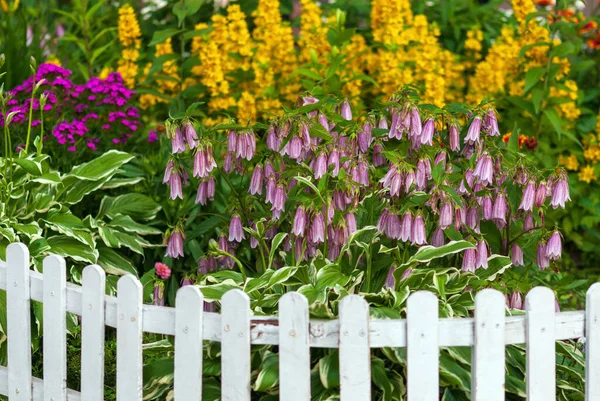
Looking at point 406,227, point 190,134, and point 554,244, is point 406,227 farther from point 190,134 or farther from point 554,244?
point 190,134

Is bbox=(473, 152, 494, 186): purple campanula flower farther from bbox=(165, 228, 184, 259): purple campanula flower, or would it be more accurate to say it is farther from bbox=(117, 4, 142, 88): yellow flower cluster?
bbox=(117, 4, 142, 88): yellow flower cluster

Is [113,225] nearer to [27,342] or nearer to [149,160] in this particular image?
[149,160]

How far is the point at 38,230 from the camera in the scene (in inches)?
157

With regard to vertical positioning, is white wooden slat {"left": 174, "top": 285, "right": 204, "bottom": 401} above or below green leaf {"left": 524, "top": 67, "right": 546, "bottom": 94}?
below

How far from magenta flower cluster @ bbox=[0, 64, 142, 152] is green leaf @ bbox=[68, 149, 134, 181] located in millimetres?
222

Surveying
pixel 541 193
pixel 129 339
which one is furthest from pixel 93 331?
pixel 541 193

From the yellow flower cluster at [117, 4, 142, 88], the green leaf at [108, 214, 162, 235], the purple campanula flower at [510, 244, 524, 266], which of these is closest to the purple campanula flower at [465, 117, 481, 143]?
the purple campanula flower at [510, 244, 524, 266]

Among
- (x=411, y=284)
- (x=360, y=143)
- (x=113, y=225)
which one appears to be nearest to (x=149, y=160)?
(x=113, y=225)

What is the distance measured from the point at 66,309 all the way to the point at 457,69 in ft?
11.4

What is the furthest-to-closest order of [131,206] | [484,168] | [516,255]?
[131,206], [516,255], [484,168]

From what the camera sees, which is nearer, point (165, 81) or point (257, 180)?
point (257, 180)

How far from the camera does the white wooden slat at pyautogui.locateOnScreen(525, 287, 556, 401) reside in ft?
9.28

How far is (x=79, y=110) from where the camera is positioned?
4891 mm

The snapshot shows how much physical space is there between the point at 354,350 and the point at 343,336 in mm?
52
